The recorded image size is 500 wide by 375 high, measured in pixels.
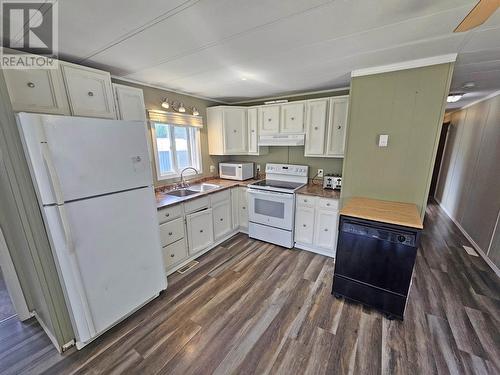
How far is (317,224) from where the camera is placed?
2865 millimetres

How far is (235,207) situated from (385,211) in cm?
221

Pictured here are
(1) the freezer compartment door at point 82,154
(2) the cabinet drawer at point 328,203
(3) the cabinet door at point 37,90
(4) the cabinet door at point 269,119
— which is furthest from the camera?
(4) the cabinet door at point 269,119

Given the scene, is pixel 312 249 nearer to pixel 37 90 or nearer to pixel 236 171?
pixel 236 171

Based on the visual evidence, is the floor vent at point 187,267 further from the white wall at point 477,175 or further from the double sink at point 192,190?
the white wall at point 477,175

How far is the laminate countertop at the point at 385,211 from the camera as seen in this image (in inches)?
69.2

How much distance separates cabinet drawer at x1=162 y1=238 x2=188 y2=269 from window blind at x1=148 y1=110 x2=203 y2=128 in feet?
5.62

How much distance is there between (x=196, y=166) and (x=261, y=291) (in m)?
2.34

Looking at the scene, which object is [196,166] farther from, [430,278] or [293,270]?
[430,278]

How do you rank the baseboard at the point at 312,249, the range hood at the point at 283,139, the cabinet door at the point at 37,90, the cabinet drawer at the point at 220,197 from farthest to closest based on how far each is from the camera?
1. the range hood at the point at 283,139
2. the cabinet drawer at the point at 220,197
3. the baseboard at the point at 312,249
4. the cabinet door at the point at 37,90

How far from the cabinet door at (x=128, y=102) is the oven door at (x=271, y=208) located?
6.14 feet

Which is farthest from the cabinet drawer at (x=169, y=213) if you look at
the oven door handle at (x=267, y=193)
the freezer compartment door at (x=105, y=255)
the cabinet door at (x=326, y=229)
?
the cabinet door at (x=326, y=229)

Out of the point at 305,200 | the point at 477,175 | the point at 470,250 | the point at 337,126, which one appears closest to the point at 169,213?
the point at 305,200

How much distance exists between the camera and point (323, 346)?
165 centimetres

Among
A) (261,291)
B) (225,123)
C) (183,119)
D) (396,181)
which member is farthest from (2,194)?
(396,181)
